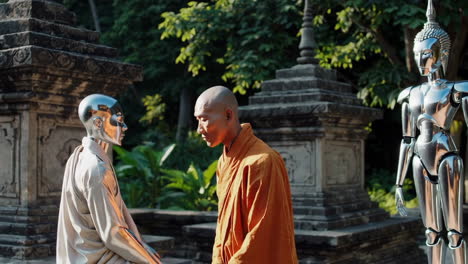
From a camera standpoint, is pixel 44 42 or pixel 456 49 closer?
pixel 44 42

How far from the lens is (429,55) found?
5836mm

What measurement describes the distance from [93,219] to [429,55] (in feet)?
11.7

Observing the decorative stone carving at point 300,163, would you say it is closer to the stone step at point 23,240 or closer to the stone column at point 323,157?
the stone column at point 323,157


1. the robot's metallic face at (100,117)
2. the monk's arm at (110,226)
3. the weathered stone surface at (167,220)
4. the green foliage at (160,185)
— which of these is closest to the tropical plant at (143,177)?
the green foliage at (160,185)

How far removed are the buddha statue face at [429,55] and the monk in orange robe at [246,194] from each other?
2.81 m

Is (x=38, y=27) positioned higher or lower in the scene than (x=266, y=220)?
higher

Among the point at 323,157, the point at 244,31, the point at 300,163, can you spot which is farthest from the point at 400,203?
the point at 244,31

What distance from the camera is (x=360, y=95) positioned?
13.0 m

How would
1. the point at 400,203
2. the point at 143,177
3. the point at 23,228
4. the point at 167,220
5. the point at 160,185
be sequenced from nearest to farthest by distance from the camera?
the point at 23,228 → the point at 400,203 → the point at 167,220 → the point at 160,185 → the point at 143,177

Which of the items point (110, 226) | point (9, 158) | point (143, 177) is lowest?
point (143, 177)

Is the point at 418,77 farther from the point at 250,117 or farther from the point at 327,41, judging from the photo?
the point at 250,117

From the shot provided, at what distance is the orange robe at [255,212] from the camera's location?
3336 mm

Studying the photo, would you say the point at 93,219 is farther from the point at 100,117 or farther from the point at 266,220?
the point at 266,220

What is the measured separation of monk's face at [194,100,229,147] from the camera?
357 centimetres
